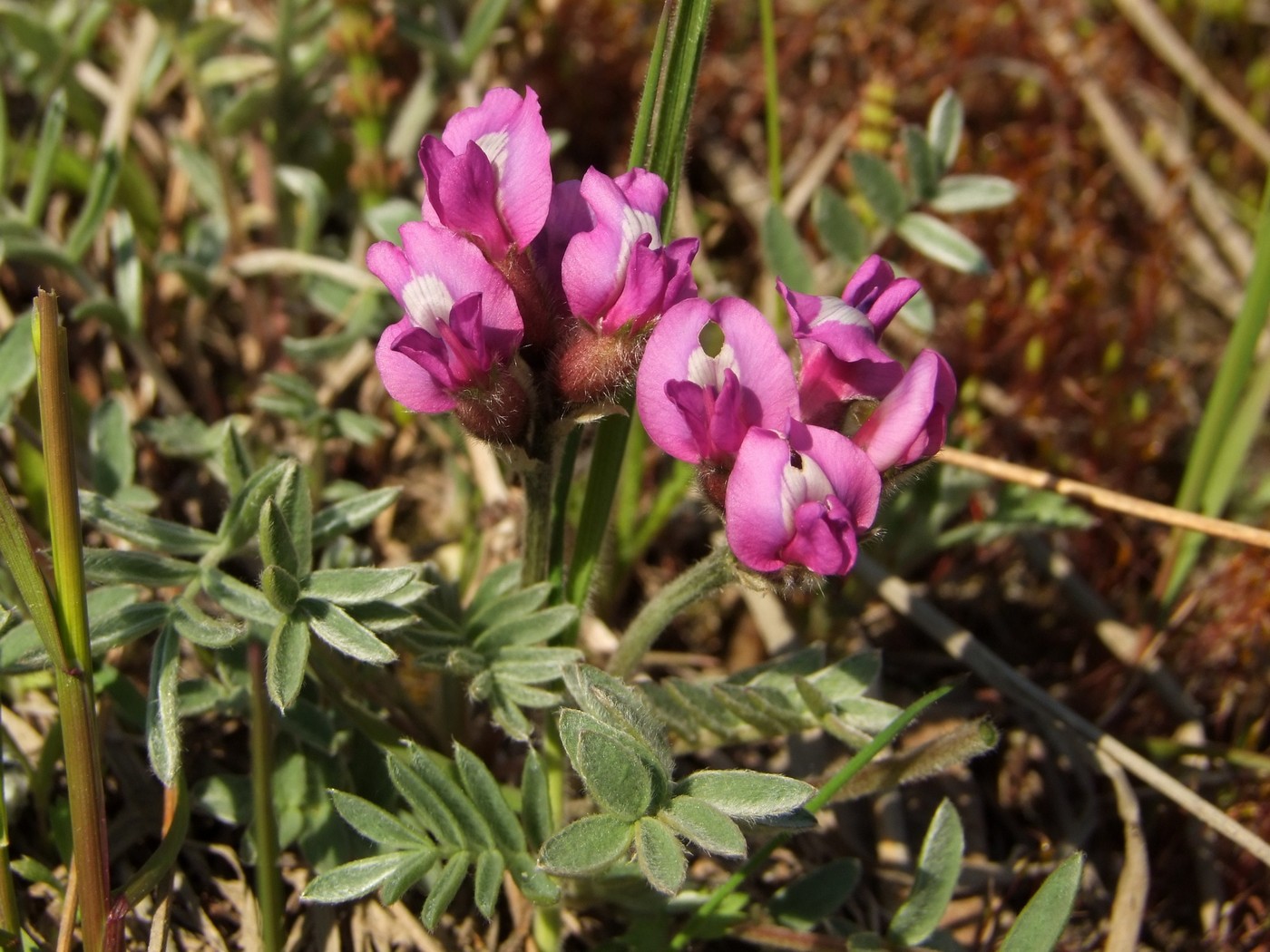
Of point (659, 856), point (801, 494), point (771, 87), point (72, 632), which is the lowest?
point (659, 856)

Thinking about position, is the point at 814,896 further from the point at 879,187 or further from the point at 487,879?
the point at 879,187

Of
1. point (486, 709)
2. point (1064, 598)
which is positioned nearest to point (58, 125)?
point (486, 709)

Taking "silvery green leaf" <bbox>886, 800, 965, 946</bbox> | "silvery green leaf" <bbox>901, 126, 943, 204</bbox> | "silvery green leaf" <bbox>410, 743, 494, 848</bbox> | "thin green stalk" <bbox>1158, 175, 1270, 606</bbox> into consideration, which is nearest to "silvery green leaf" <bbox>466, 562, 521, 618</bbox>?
"silvery green leaf" <bbox>410, 743, 494, 848</bbox>

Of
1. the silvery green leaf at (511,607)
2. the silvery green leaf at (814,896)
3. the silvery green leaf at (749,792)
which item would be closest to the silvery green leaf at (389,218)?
the silvery green leaf at (511,607)

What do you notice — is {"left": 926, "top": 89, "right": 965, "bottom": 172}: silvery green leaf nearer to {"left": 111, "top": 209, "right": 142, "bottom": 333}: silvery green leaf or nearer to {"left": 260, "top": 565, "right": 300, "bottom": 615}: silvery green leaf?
{"left": 260, "top": 565, "right": 300, "bottom": 615}: silvery green leaf

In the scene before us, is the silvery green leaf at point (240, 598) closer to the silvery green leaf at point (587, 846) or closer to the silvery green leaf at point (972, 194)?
the silvery green leaf at point (587, 846)

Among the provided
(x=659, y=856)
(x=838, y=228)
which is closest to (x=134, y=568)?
(x=659, y=856)

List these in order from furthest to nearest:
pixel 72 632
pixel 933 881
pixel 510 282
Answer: pixel 933 881
pixel 510 282
pixel 72 632
